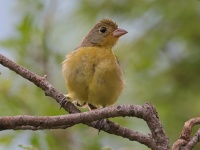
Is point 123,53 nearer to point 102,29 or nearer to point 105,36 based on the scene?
point 102,29

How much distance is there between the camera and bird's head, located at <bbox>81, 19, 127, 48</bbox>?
14.8 ft

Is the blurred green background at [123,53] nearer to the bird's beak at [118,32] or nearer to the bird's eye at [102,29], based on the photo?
the bird's eye at [102,29]

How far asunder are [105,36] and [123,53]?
92 centimetres

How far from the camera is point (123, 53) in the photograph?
547 centimetres

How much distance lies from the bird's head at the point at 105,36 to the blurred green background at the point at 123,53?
12.8 inches

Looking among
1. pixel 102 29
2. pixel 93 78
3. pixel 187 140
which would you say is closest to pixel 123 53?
pixel 102 29

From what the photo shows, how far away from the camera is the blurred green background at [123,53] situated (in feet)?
15.0

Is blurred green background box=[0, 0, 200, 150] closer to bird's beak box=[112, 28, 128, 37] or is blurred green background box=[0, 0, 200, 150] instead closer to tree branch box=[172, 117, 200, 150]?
bird's beak box=[112, 28, 128, 37]

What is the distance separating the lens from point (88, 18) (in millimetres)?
5609

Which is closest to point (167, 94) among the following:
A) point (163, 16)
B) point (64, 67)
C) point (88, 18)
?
point (163, 16)

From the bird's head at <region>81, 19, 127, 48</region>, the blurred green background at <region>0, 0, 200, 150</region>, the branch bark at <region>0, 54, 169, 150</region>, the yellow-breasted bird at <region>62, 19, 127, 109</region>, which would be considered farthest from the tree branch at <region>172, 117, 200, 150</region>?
the bird's head at <region>81, 19, 127, 48</region>

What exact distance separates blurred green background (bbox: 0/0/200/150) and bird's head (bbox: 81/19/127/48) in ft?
1.06

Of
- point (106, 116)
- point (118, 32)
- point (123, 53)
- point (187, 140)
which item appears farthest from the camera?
point (123, 53)

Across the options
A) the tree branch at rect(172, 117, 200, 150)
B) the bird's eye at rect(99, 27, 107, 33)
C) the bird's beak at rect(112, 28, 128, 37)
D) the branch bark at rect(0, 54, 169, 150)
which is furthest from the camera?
the bird's eye at rect(99, 27, 107, 33)
